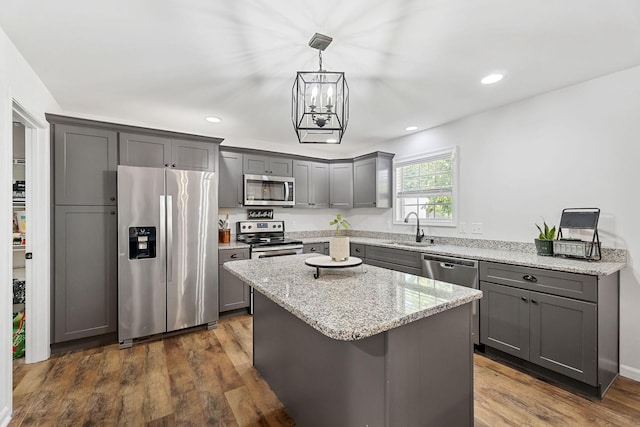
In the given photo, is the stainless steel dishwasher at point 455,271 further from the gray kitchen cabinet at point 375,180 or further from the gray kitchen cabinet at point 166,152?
the gray kitchen cabinet at point 166,152

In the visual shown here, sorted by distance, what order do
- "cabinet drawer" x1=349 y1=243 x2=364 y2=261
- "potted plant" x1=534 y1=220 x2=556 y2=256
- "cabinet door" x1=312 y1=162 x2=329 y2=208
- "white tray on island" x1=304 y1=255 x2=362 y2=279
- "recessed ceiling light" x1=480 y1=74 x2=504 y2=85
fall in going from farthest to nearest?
"cabinet door" x1=312 y1=162 x2=329 y2=208
"cabinet drawer" x1=349 y1=243 x2=364 y2=261
"potted plant" x1=534 y1=220 x2=556 y2=256
"recessed ceiling light" x1=480 y1=74 x2=504 y2=85
"white tray on island" x1=304 y1=255 x2=362 y2=279

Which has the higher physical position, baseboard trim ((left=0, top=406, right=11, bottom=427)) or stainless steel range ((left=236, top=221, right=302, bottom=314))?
stainless steel range ((left=236, top=221, right=302, bottom=314))

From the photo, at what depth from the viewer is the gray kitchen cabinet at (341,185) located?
482 centimetres

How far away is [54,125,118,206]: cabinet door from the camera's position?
9.12ft

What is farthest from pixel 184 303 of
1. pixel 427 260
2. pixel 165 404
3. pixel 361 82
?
pixel 361 82

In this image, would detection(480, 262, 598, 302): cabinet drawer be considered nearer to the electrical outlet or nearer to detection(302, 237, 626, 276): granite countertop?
detection(302, 237, 626, 276): granite countertop

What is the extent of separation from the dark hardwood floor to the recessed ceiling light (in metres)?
2.50

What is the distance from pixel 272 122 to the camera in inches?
143

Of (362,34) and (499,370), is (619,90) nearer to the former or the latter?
(362,34)

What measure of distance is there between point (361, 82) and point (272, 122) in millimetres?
1468

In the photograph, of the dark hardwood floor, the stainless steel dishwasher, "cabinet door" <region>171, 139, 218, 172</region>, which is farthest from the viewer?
"cabinet door" <region>171, 139, 218, 172</region>

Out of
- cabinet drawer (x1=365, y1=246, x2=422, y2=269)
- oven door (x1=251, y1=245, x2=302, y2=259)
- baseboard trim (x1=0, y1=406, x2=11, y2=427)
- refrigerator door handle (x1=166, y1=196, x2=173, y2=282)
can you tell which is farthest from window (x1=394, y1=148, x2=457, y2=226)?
baseboard trim (x1=0, y1=406, x2=11, y2=427)

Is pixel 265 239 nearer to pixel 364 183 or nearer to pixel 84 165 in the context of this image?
pixel 364 183

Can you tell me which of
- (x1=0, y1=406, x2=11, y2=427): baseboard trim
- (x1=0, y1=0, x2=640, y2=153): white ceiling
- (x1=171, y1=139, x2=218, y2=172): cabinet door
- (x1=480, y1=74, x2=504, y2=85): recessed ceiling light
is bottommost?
(x1=0, y1=406, x2=11, y2=427): baseboard trim
